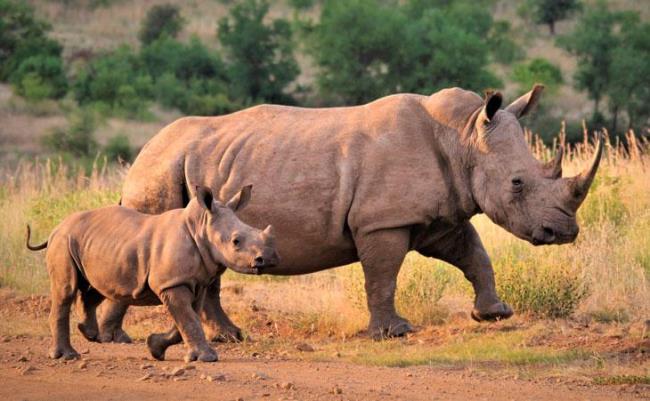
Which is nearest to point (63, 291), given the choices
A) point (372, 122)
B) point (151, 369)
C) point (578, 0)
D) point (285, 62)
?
point (151, 369)

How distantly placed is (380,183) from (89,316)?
7.36 ft

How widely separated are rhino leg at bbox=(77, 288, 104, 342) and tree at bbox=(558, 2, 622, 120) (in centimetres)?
2887

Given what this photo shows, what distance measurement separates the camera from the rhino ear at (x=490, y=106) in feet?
32.8

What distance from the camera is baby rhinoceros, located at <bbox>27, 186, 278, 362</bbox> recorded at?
8617mm

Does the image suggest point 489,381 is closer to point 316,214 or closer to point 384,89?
point 316,214

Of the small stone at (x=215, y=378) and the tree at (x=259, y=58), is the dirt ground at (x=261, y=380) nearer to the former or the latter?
the small stone at (x=215, y=378)

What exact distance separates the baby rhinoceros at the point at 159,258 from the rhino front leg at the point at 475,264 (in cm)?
220

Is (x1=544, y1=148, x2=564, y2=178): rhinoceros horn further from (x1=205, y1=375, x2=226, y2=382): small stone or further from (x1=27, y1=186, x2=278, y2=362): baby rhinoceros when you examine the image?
(x1=205, y1=375, x2=226, y2=382): small stone

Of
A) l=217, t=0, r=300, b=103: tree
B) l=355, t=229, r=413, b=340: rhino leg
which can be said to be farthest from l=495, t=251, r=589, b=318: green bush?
l=217, t=0, r=300, b=103: tree

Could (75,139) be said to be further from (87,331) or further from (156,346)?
(156,346)

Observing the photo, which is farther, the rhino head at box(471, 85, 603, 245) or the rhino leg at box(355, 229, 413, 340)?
the rhino leg at box(355, 229, 413, 340)

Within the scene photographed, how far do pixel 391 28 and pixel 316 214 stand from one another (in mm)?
33655

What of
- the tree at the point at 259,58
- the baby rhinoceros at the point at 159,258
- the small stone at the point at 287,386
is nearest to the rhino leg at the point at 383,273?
the baby rhinoceros at the point at 159,258

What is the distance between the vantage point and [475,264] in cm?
1062
